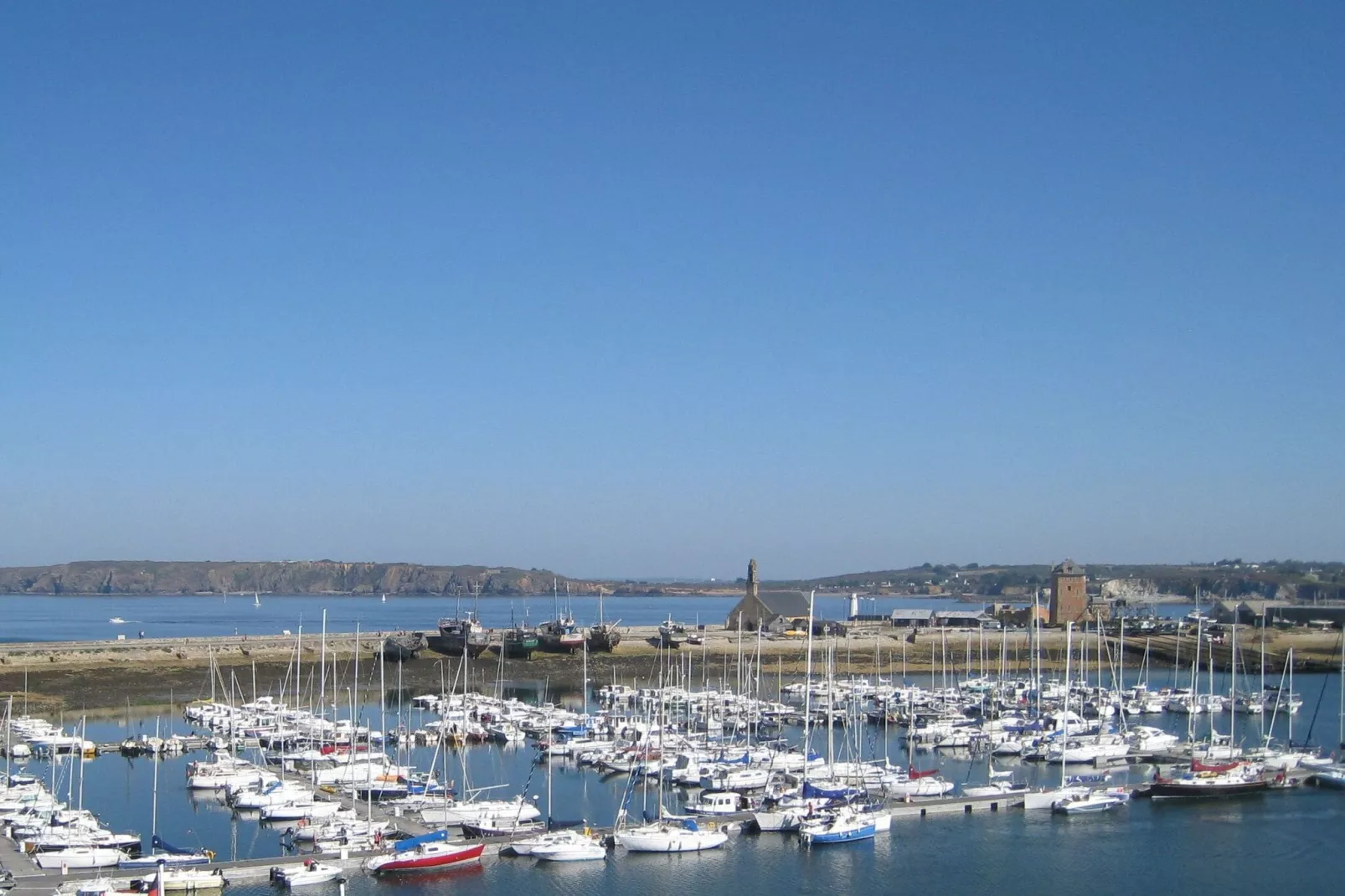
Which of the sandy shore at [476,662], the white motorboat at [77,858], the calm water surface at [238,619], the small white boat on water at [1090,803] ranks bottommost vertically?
the calm water surface at [238,619]

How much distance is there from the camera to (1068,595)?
321 ft

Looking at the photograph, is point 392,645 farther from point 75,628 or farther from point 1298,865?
point 75,628

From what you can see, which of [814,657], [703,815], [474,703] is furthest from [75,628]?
[703,815]

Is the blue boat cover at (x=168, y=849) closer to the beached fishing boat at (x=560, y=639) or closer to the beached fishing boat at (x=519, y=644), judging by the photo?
the beached fishing boat at (x=519, y=644)

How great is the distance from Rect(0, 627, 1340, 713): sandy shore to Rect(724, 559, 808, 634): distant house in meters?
4.70

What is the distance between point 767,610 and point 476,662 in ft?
96.3

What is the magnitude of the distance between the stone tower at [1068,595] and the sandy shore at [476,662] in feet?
45.4

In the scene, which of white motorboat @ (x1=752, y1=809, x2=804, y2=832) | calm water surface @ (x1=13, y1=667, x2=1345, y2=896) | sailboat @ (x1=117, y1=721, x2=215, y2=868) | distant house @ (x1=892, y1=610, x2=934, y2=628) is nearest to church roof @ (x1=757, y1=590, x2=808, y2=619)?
distant house @ (x1=892, y1=610, x2=934, y2=628)

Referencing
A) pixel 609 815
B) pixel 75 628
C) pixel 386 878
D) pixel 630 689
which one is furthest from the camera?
pixel 75 628

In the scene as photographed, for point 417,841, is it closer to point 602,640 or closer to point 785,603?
point 602,640

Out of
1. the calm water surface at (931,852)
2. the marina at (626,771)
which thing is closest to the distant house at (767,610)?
the marina at (626,771)

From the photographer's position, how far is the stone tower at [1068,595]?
9731 centimetres

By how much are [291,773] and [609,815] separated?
8198 mm

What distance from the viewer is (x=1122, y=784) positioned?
113 ft
